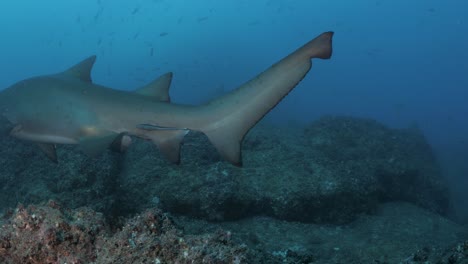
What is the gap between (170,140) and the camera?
11.6ft

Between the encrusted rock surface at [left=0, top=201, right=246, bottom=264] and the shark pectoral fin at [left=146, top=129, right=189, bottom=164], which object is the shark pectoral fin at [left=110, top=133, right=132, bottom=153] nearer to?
the shark pectoral fin at [left=146, top=129, right=189, bottom=164]

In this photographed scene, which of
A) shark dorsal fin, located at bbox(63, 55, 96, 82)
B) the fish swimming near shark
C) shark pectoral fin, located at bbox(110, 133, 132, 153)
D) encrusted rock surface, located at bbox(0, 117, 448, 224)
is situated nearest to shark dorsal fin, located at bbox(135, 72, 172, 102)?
the fish swimming near shark

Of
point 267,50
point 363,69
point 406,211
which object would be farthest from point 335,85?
point 406,211

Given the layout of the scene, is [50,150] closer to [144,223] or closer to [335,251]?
[144,223]

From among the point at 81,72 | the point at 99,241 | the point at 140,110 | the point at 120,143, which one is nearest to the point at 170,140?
A: the point at 140,110

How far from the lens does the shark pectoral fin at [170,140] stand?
11.5 feet

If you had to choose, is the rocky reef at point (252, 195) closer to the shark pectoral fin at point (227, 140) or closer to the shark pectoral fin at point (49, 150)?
the shark pectoral fin at point (49, 150)

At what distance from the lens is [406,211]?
351 inches

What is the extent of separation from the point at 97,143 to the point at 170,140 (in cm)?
89

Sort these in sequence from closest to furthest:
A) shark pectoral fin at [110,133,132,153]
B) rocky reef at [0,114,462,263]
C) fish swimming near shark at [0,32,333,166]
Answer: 1. fish swimming near shark at [0,32,333,166]
2. shark pectoral fin at [110,133,132,153]
3. rocky reef at [0,114,462,263]

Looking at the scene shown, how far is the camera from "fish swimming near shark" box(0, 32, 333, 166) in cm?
307

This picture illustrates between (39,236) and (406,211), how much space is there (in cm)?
863

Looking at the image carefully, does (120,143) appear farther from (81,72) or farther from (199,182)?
(199,182)

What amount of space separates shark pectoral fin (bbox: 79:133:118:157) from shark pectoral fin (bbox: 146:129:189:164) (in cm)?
51
